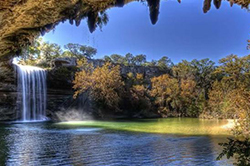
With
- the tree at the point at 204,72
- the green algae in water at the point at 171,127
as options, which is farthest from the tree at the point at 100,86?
the tree at the point at 204,72

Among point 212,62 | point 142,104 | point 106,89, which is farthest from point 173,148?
point 212,62

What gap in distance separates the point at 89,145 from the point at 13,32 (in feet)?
20.9

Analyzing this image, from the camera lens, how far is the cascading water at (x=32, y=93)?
83.9 ft

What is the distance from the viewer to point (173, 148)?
9.03m

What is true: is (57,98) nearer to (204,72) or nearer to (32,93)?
(32,93)

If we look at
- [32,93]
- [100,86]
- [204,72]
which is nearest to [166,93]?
[204,72]

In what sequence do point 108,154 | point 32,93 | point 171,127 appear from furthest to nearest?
point 32,93, point 171,127, point 108,154

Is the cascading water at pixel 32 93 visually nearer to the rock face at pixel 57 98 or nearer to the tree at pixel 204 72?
the rock face at pixel 57 98

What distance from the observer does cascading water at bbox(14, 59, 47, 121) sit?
83.9 ft

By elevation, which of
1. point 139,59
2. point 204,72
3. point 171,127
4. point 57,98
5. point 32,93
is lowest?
point 171,127

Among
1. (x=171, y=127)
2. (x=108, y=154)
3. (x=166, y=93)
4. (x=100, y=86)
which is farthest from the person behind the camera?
(x=166, y=93)

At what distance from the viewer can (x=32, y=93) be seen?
26719 millimetres

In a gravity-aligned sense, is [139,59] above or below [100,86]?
above

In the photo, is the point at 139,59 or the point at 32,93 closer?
the point at 32,93
